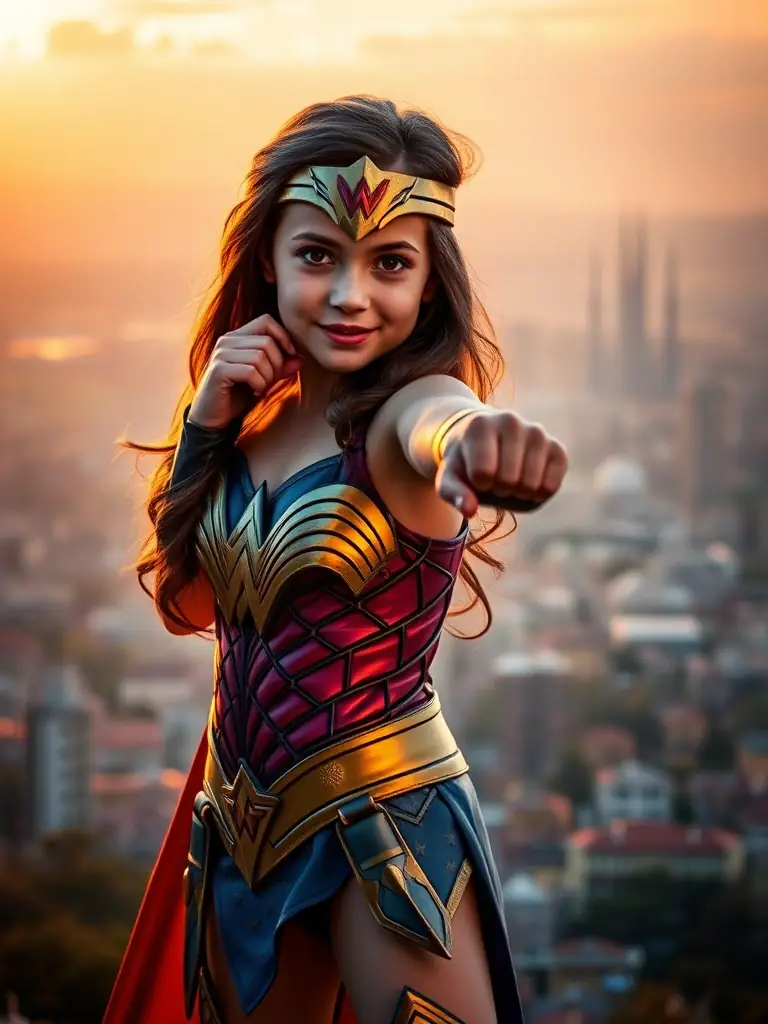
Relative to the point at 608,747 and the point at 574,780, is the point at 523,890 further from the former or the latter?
the point at 608,747

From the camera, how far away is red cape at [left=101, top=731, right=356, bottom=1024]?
2.05 m

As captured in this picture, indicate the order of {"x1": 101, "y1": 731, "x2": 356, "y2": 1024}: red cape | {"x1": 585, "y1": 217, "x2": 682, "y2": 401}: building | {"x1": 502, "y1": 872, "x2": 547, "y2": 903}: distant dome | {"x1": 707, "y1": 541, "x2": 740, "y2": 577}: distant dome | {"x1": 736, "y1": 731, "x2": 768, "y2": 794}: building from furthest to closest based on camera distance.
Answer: {"x1": 707, "y1": 541, "x2": 740, "y2": 577}: distant dome
{"x1": 585, "y1": 217, "x2": 682, "y2": 401}: building
{"x1": 736, "y1": 731, "x2": 768, "y2": 794}: building
{"x1": 502, "y1": 872, "x2": 547, "y2": 903}: distant dome
{"x1": 101, "y1": 731, "x2": 356, "y2": 1024}: red cape

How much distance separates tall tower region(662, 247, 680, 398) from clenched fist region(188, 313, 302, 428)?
91.2 feet

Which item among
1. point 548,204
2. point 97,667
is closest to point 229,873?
point 97,667

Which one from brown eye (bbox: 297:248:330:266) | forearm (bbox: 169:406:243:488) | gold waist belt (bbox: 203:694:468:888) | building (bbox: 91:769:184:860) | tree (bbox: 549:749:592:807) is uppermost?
tree (bbox: 549:749:592:807)

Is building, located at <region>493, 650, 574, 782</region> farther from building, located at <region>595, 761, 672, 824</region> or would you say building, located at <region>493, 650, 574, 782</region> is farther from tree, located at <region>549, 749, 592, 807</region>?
building, located at <region>595, 761, 672, 824</region>

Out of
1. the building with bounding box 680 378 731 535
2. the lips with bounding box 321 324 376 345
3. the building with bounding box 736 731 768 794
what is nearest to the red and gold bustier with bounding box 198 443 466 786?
the lips with bounding box 321 324 376 345

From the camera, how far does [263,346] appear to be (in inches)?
71.8

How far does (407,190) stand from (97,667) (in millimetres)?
23598

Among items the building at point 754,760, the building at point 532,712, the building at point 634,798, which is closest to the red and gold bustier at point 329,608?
the building at point 634,798

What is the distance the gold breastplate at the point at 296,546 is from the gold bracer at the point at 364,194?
0.25 metres

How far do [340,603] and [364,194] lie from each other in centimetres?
38

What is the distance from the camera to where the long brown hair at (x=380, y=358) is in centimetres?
176

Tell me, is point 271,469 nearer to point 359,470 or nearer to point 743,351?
point 359,470
